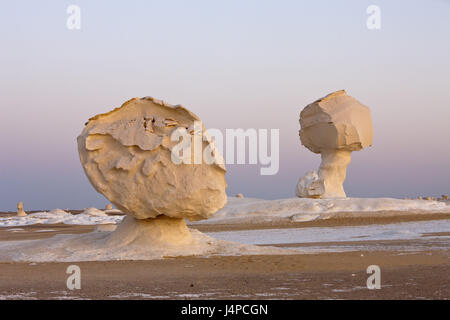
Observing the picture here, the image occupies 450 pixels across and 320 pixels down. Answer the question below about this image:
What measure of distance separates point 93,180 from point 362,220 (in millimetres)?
17533

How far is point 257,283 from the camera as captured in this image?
9.88 meters

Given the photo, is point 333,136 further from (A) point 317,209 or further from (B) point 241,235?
(B) point 241,235

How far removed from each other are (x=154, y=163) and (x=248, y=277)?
4629 mm

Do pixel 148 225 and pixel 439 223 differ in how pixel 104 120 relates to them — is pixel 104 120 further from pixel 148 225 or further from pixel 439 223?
pixel 439 223

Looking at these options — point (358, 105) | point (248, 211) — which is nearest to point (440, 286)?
point (248, 211)

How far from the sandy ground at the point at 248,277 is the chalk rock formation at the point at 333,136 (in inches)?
812

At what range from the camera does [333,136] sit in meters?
37.0
